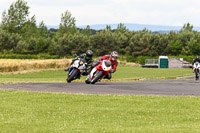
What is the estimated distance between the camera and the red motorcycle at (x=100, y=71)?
24.2 meters

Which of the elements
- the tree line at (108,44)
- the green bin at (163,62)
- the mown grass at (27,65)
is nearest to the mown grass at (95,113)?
the mown grass at (27,65)

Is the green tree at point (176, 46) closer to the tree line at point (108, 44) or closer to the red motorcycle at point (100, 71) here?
the tree line at point (108, 44)

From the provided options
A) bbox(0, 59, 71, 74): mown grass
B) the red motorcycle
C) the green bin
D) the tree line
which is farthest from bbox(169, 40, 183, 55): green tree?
the red motorcycle

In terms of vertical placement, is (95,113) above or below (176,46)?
below

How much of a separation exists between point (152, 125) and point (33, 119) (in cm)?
362

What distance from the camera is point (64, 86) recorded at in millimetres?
22594

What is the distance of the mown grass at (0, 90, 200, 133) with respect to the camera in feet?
37.8

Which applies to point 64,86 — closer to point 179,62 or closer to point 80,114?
point 80,114

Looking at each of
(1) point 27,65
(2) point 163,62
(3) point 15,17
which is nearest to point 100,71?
(1) point 27,65

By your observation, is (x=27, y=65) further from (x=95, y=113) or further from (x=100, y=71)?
(x=95, y=113)

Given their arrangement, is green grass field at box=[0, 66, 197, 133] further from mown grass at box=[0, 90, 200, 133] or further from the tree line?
the tree line

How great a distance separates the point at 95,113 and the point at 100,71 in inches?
412

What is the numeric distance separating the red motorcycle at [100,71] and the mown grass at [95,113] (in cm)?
610

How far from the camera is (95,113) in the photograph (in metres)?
14.0
